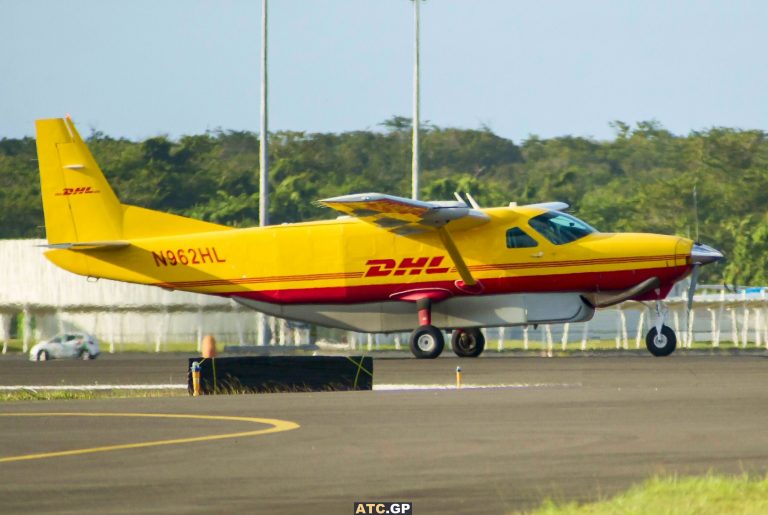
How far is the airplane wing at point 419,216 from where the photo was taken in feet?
90.3

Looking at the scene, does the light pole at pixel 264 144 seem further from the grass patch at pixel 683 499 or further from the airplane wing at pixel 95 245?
the grass patch at pixel 683 499

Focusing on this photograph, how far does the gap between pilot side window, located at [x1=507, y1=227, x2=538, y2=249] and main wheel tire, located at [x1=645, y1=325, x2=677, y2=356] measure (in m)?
2.93

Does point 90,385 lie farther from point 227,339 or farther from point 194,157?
point 194,157

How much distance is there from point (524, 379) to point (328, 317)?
361 inches

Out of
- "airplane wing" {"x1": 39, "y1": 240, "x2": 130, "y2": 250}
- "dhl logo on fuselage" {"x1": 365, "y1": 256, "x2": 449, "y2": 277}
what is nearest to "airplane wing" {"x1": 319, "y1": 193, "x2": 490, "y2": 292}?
"dhl logo on fuselage" {"x1": 365, "y1": 256, "x2": 449, "y2": 277}

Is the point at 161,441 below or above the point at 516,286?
below

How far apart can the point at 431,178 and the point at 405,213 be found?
178ft

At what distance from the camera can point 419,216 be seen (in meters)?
28.4

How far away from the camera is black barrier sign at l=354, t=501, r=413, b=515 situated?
859 cm

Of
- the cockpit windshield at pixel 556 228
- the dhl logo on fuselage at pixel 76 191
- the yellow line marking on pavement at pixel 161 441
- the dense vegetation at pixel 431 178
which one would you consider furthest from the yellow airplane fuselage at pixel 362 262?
the dense vegetation at pixel 431 178

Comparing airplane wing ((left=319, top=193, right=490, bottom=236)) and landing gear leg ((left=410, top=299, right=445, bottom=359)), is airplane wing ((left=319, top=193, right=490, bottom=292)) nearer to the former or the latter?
airplane wing ((left=319, top=193, right=490, bottom=236))

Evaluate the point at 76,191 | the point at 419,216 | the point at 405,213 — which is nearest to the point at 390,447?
the point at 405,213

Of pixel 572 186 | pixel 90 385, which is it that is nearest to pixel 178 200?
pixel 572 186

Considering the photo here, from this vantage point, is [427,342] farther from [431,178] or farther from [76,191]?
[431,178]
